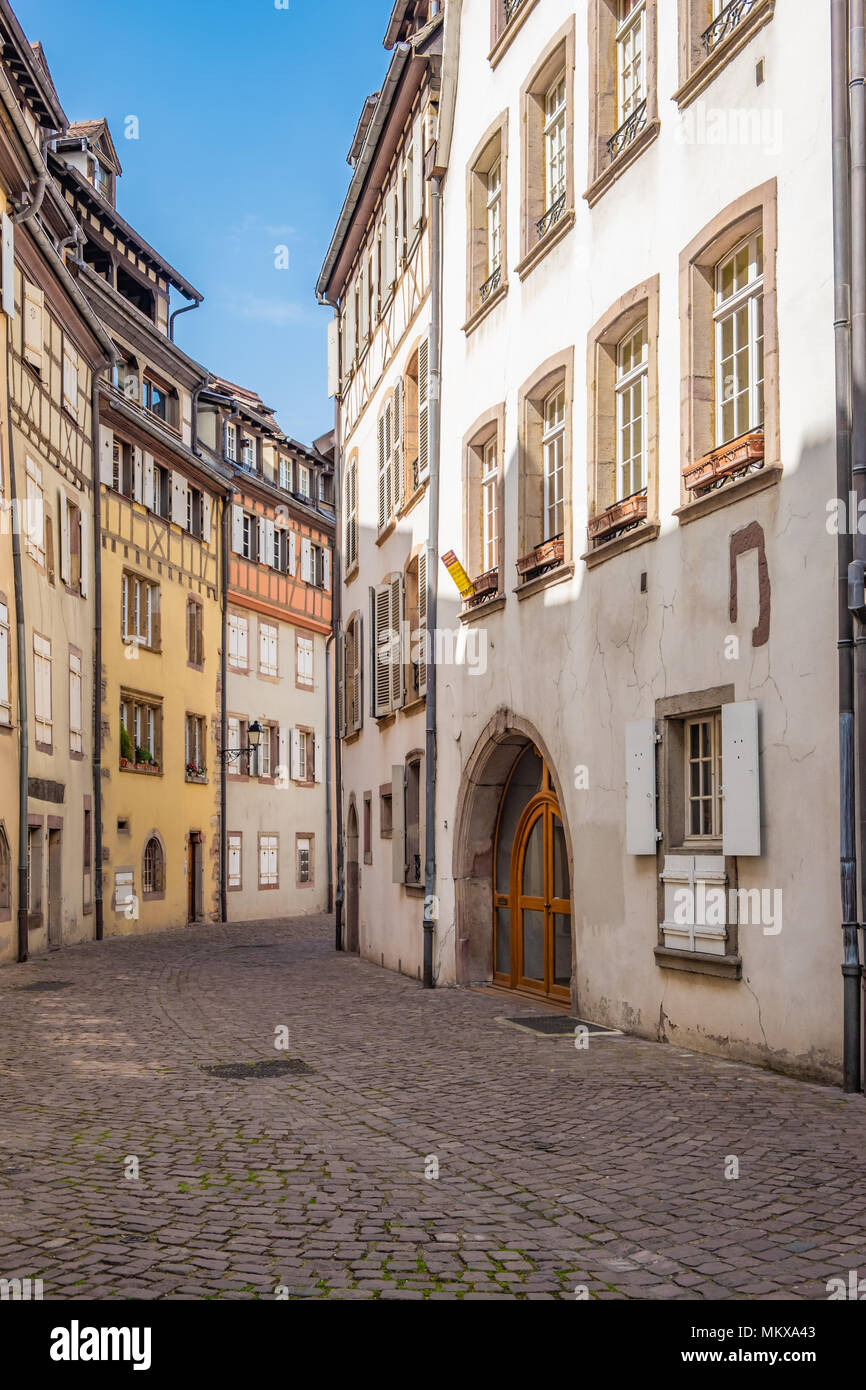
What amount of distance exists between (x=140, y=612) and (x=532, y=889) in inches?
605

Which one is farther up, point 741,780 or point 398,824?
point 741,780

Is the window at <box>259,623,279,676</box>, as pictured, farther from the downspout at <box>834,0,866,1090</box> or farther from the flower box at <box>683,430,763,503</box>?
the downspout at <box>834,0,866,1090</box>

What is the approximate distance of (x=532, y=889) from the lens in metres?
14.5

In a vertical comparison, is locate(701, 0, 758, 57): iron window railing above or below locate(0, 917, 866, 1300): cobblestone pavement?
above

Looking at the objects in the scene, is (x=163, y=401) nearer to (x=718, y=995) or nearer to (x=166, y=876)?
(x=166, y=876)

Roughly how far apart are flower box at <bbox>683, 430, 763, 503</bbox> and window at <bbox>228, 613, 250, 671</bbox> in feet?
76.7

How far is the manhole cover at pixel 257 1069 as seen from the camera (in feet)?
31.0

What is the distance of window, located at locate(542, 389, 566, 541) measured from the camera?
1345 centimetres

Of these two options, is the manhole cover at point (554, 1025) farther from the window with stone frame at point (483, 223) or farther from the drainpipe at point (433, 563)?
the window with stone frame at point (483, 223)

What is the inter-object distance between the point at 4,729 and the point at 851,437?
13459mm

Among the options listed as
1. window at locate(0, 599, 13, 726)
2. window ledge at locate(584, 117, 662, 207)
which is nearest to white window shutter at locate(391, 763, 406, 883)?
window at locate(0, 599, 13, 726)

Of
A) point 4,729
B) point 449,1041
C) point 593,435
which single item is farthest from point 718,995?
point 4,729

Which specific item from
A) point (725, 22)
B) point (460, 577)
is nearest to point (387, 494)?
point (460, 577)

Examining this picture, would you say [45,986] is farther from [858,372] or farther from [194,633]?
[194,633]
